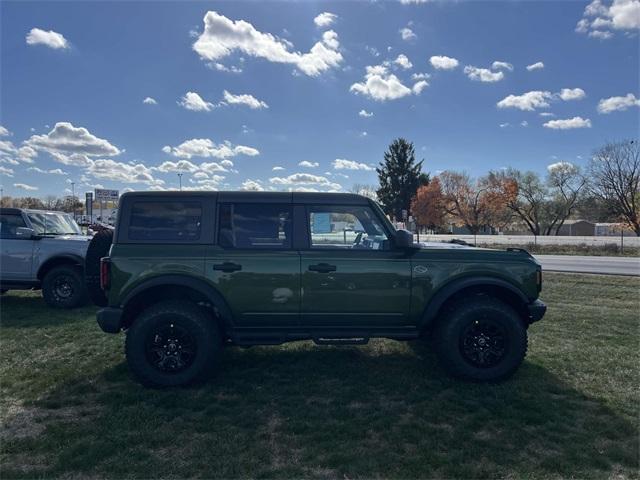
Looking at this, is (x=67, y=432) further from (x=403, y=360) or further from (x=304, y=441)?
(x=403, y=360)

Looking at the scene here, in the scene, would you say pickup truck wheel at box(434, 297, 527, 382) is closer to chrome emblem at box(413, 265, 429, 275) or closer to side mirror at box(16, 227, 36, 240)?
chrome emblem at box(413, 265, 429, 275)

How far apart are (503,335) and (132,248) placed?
3.86 metres

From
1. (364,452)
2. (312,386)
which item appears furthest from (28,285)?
(364,452)

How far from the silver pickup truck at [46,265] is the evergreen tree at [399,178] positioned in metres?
54.0

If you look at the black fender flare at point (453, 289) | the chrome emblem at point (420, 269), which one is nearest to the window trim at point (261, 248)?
the chrome emblem at point (420, 269)

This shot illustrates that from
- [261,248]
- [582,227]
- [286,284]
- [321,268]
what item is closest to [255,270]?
[261,248]

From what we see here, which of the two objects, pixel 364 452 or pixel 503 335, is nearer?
pixel 364 452

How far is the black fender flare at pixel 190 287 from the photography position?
416 centimetres

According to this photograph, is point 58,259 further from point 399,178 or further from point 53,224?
point 399,178

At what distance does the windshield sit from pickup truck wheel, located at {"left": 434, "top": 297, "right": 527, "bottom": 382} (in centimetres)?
787

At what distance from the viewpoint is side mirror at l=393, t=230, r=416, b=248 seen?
Result: 420cm

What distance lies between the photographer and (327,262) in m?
4.26

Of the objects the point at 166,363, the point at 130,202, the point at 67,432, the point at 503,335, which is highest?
the point at 130,202

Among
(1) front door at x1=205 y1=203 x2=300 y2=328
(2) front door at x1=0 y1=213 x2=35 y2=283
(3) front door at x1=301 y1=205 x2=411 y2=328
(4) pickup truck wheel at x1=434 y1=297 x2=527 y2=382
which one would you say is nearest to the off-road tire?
(1) front door at x1=205 y1=203 x2=300 y2=328
